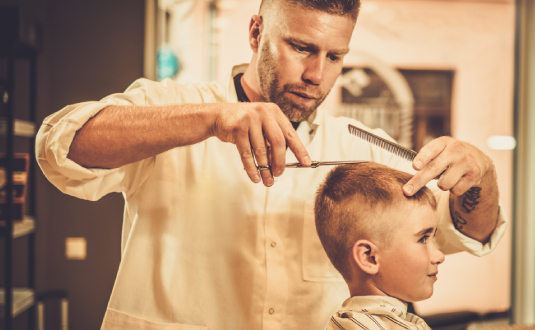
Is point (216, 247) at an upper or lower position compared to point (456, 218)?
lower

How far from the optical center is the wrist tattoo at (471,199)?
3.24 feet

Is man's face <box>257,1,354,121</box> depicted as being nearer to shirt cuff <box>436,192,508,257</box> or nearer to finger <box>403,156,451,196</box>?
finger <box>403,156,451,196</box>

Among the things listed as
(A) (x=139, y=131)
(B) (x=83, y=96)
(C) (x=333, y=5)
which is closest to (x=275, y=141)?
(A) (x=139, y=131)

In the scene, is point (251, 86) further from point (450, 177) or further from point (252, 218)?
point (450, 177)

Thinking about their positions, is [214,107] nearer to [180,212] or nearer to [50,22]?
[180,212]

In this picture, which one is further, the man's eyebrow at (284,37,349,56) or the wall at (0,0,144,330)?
the wall at (0,0,144,330)

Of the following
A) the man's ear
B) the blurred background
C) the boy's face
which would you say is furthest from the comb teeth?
the blurred background

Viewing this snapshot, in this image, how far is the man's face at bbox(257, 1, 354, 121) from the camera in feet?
3.35

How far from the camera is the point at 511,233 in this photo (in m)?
2.94

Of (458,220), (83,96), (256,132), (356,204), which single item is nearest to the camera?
(256,132)

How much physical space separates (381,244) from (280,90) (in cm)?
53

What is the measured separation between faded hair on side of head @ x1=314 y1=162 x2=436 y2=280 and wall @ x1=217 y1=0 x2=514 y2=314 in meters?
1.87

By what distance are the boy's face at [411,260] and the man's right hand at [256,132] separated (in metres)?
0.39

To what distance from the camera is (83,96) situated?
234 centimetres
